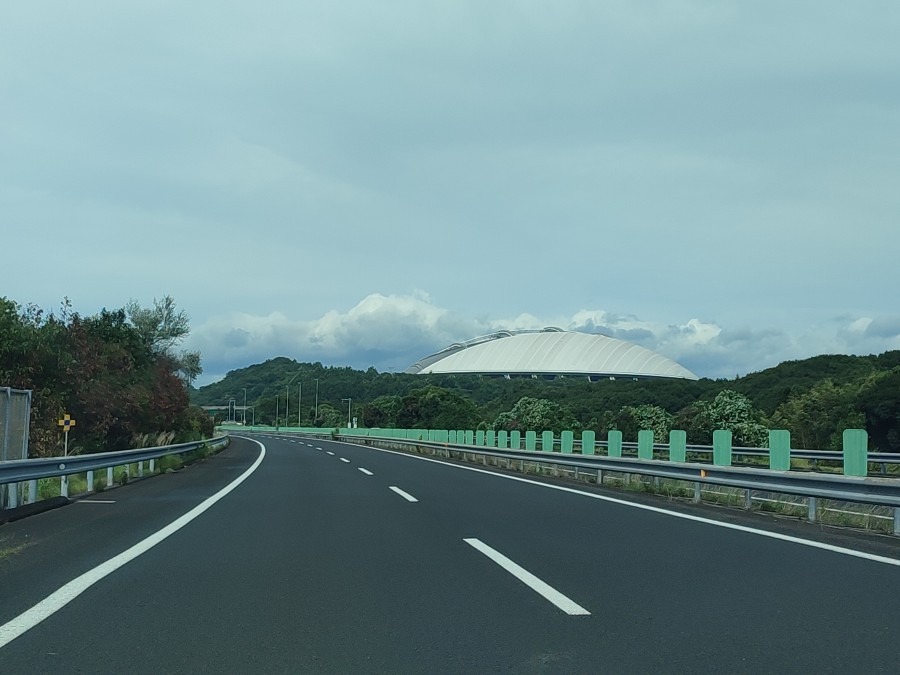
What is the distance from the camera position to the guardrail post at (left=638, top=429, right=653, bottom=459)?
18.3 meters

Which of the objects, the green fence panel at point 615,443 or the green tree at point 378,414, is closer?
the green fence panel at point 615,443

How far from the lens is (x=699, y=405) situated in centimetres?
5525

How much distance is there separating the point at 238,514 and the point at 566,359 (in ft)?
456

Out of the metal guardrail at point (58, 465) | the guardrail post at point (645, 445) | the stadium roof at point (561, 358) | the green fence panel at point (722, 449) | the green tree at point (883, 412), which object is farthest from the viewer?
the stadium roof at point (561, 358)

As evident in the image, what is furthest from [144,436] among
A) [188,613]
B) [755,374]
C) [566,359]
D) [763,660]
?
[566,359]

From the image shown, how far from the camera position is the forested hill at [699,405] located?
4412 centimetres

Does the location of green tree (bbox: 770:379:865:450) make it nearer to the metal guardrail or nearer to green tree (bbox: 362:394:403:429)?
the metal guardrail

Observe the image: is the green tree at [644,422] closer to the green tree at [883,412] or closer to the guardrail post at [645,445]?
the green tree at [883,412]

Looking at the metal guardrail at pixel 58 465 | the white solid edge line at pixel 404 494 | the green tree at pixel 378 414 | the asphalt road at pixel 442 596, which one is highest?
the metal guardrail at pixel 58 465

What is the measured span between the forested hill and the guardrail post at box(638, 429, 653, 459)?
86.7ft

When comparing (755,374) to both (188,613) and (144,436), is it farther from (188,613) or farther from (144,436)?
(188,613)

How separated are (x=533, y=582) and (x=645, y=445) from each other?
12230 millimetres

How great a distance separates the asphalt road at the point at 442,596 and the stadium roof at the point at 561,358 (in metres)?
137

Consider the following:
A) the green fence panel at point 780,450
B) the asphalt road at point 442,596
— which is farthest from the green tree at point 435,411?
the asphalt road at point 442,596
